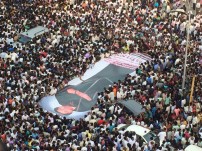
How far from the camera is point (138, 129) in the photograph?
60.8ft

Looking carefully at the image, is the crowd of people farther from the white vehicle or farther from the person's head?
the white vehicle

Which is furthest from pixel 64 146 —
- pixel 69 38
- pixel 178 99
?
pixel 69 38

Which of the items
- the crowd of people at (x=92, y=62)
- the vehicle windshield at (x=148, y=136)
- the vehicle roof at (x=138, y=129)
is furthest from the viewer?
the crowd of people at (x=92, y=62)

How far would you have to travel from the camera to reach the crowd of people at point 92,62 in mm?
18547

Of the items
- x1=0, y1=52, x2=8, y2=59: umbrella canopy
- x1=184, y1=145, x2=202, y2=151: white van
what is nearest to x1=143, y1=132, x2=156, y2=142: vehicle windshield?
x1=184, y1=145, x2=202, y2=151: white van

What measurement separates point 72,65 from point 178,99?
5.16m

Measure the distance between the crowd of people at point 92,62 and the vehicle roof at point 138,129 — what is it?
11.4 inches

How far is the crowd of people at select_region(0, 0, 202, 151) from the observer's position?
18.5m

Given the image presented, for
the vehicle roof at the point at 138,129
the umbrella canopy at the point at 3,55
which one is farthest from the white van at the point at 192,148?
the umbrella canopy at the point at 3,55

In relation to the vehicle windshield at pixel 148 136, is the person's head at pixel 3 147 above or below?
below

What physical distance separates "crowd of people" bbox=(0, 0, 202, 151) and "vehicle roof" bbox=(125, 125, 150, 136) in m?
0.29

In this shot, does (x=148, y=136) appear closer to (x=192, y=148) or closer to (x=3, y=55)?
(x=192, y=148)

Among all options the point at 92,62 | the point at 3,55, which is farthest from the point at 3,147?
the point at 92,62

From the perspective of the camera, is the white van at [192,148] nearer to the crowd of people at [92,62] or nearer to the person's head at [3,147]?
the crowd of people at [92,62]
